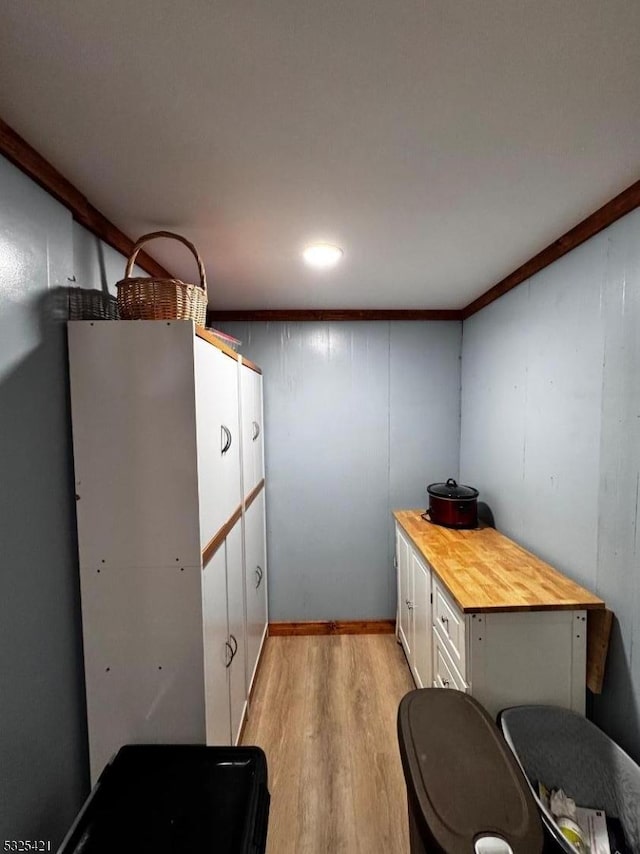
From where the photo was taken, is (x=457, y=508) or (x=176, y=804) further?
(x=457, y=508)

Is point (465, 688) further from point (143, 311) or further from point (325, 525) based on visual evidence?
point (143, 311)

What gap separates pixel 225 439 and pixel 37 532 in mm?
719

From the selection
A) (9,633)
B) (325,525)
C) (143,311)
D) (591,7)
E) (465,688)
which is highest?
(591,7)

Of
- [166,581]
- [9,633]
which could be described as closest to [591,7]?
[166,581]

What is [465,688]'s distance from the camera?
142 cm

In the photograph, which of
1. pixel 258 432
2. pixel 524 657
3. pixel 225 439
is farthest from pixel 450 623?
pixel 258 432

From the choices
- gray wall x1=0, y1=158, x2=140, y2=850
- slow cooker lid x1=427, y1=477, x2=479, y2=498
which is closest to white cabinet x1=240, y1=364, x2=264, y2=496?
gray wall x1=0, y1=158, x2=140, y2=850

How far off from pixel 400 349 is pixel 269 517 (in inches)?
63.7

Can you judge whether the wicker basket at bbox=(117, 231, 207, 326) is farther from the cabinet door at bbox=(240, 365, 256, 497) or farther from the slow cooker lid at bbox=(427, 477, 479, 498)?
the slow cooker lid at bbox=(427, 477, 479, 498)

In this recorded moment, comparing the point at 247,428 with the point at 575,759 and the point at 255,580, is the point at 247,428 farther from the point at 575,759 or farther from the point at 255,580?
the point at 575,759

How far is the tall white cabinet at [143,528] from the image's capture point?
47.1 inches

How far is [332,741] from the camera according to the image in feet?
6.21

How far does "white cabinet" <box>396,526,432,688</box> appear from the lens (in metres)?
1.93

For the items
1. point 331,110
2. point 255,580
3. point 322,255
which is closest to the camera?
point 331,110
